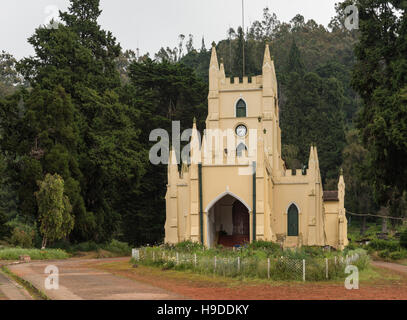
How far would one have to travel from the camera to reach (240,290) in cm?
1864

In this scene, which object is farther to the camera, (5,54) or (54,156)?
(5,54)

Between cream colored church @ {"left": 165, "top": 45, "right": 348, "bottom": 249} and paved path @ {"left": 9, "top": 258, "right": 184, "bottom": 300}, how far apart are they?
39.5 feet

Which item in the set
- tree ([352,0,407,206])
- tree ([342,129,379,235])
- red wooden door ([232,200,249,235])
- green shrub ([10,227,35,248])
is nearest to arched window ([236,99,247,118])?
red wooden door ([232,200,249,235])

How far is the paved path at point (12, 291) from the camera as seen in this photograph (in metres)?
16.1

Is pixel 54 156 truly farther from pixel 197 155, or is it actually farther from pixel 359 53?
pixel 359 53

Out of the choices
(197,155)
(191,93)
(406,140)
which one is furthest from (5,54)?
(406,140)

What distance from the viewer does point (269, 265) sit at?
21297mm

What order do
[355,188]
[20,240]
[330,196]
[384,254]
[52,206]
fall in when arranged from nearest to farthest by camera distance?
[384,254]
[52,206]
[20,240]
[330,196]
[355,188]

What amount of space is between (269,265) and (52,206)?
732 inches

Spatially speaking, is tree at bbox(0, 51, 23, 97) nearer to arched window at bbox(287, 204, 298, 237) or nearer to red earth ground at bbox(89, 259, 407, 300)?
arched window at bbox(287, 204, 298, 237)

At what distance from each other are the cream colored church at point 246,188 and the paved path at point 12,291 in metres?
16.4

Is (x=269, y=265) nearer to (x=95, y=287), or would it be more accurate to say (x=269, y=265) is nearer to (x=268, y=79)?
(x=95, y=287)

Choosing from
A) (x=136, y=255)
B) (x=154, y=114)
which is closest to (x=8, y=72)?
(x=154, y=114)

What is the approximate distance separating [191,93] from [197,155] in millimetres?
19952
